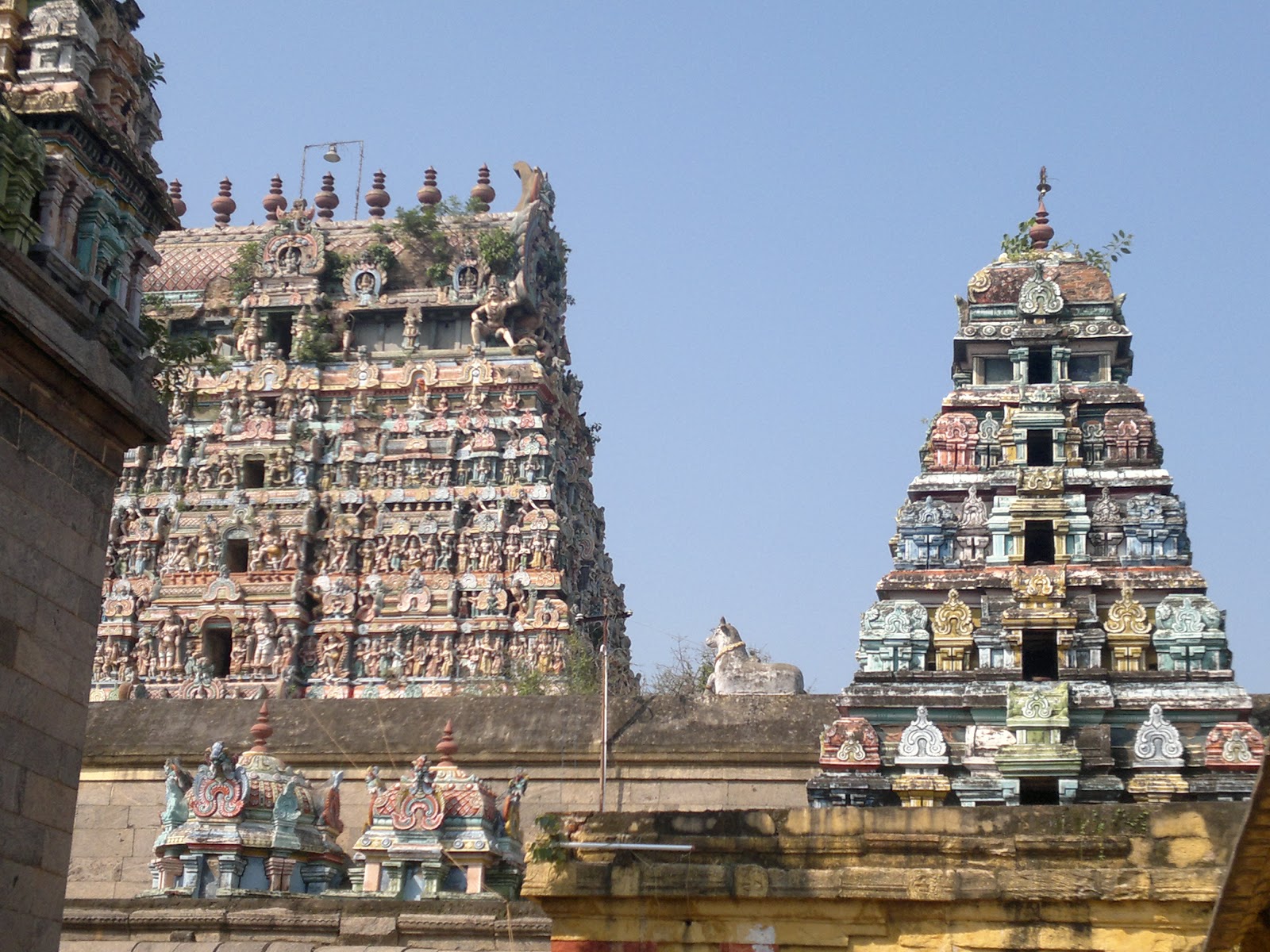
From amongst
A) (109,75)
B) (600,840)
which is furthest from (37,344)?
(600,840)

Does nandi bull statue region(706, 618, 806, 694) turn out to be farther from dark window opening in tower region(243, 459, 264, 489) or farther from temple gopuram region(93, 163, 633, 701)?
dark window opening in tower region(243, 459, 264, 489)

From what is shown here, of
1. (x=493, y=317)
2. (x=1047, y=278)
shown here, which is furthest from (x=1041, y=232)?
(x=493, y=317)

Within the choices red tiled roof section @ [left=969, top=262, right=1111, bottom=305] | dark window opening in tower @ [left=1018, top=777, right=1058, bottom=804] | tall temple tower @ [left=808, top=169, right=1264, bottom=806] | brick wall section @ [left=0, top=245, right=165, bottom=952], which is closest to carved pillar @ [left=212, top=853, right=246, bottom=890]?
tall temple tower @ [left=808, top=169, right=1264, bottom=806]

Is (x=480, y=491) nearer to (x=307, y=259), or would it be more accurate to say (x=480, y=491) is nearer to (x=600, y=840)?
(x=307, y=259)

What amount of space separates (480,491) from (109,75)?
23730mm

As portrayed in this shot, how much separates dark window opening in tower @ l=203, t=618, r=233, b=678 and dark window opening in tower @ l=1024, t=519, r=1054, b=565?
646 inches

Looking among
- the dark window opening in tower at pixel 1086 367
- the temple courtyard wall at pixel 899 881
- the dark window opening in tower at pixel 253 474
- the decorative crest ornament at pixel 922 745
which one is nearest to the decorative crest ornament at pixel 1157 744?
the decorative crest ornament at pixel 922 745

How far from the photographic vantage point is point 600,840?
11.9 m

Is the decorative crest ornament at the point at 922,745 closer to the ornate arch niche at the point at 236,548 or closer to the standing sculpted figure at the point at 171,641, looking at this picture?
the standing sculpted figure at the point at 171,641

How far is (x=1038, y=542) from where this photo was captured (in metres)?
27.7

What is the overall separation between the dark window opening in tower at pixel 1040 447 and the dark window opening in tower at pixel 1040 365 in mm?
974

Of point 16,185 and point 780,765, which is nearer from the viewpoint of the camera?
point 16,185

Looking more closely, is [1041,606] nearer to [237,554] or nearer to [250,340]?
[237,554]

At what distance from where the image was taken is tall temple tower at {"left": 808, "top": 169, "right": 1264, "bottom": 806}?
81.1ft
